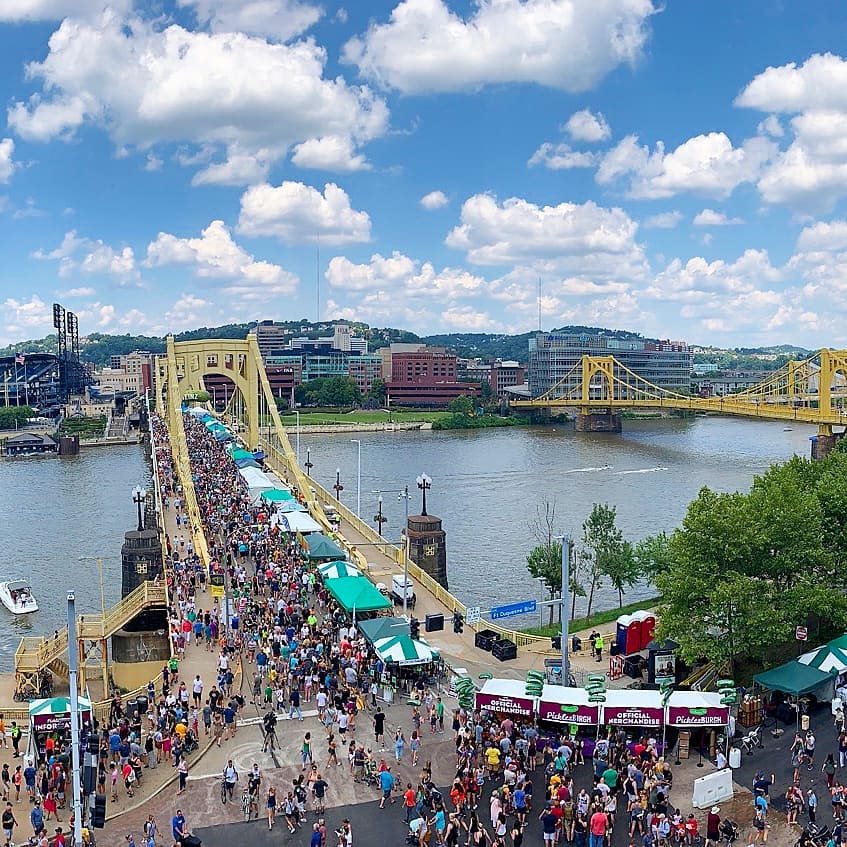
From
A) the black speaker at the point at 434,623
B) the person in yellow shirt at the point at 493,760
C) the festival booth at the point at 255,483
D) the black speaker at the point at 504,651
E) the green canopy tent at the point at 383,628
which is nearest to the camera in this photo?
the person in yellow shirt at the point at 493,760

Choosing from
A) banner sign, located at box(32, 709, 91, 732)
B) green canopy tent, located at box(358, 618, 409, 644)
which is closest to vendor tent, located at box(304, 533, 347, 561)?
green canopy tent, located at box(358, 618, 409, 644)

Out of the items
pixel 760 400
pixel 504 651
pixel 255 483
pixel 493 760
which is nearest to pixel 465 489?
pixel 255 483

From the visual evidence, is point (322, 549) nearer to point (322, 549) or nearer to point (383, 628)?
point (322, 549)

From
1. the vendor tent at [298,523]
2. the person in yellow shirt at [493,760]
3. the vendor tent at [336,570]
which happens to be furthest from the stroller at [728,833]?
the vendor tent at [298,523]

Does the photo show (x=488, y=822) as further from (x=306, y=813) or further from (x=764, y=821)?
(x=764, y=821)

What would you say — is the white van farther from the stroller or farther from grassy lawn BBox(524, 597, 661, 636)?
the stroller

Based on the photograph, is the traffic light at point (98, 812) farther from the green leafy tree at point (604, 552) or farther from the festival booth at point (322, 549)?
the green leafy tree at point (604, 552)

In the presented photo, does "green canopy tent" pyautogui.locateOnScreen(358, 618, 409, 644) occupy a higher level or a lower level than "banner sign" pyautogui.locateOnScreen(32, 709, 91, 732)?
higher

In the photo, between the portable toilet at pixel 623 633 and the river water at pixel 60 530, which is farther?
the river water at pixel 60 530
